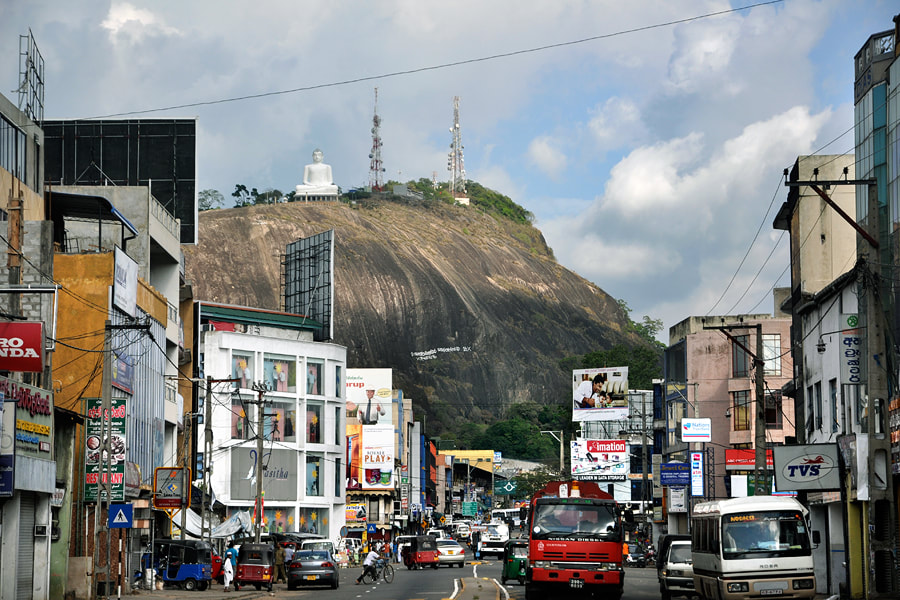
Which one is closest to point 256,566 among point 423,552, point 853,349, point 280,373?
point 423,552

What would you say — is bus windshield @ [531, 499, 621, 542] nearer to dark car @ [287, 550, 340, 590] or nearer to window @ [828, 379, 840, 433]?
window @ [828, 379, 840, 433]

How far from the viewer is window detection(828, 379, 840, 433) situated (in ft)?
133

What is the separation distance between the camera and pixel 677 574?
113 ft

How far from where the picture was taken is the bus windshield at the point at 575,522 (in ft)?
100

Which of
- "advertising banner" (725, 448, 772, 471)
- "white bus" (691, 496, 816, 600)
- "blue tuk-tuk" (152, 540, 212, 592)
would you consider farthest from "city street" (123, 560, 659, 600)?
"advertising banner" (725, 448, 772, 471)

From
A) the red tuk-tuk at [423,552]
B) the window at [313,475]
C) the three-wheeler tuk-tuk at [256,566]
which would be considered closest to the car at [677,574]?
the three-wheeler tuk-tuk at [256,566]

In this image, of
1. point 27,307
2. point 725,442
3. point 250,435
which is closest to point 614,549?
point 27,307

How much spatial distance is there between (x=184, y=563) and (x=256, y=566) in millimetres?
4693

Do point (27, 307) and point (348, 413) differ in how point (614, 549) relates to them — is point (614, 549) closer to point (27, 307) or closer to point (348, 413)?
point (27, 307)

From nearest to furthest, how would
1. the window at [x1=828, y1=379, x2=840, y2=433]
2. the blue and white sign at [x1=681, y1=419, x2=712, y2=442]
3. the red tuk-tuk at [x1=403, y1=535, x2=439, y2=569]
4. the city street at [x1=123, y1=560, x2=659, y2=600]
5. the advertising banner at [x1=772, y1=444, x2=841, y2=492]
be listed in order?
1. the advertising banner at [x1=772, y1=444, x2=841, y2=492]
2. the city street at [x1=123, y1=560, x2=659, y2=600]
3. the window at [x1=828, y1=379, x2=840, y2=433]
4. the red tuk-tuk at [x1=403, y1=535, x2=439, y2=569]
5. the blue and white sign at [x1=681, y1=419, x2=712, y2=442]

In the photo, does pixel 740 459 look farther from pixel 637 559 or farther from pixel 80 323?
pixel 80 323

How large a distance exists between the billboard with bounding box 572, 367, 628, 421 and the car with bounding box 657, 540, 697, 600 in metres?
73.5

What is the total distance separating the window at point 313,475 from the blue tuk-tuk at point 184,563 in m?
37.3

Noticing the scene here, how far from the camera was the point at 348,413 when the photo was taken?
115 meters
